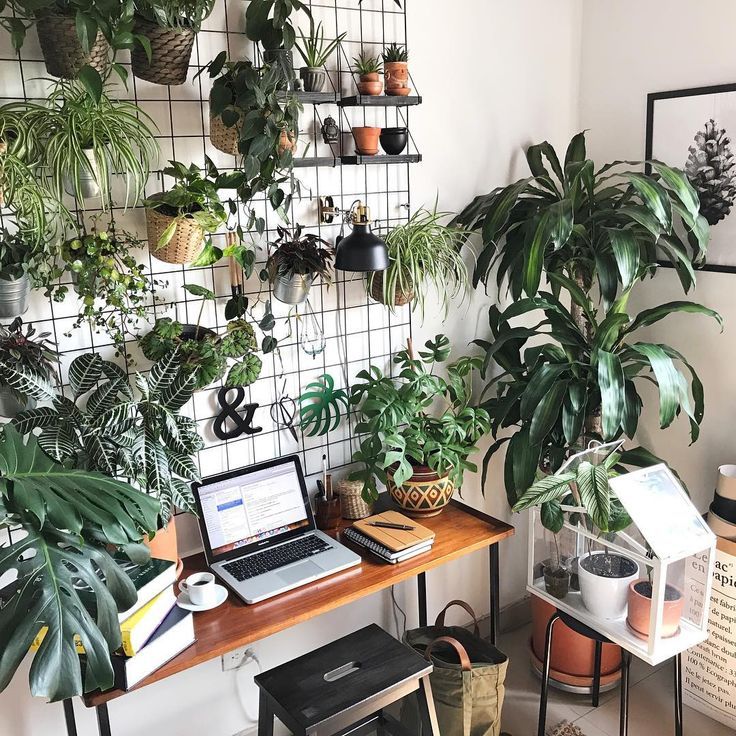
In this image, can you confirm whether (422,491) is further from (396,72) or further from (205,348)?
(396,72)

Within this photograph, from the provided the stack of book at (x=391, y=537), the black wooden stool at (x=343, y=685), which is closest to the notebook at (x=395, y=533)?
the stack of book at (x=391, y=537)

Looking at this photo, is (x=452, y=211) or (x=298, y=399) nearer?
(x=298, y=399)

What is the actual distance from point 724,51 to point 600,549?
1549 millimetres

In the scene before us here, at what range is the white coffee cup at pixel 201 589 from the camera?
6.42 ft

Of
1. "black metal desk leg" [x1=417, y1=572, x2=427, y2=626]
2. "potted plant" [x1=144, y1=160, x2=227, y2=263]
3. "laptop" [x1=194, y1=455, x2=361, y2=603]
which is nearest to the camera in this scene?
"potted plant" [x1=144, y1=160, x2=227, y2=263]

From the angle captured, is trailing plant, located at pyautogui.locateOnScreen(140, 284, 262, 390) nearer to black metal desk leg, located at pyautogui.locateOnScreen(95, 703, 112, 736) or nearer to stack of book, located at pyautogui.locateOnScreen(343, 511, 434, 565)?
stack of book, located at pyautogui.locateOnScreen(343, 511, 434, 565)

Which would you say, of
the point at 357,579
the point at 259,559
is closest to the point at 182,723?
the point at 259,559

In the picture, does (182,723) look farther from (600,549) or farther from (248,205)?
(248,205)

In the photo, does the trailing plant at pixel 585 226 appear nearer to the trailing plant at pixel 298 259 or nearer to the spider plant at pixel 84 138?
the trailing plant at pixel 298 259

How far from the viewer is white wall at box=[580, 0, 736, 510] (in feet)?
8.33

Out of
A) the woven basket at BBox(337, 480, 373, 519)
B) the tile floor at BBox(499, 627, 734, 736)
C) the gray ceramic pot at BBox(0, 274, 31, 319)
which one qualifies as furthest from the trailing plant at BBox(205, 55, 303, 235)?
the tile floor at BBox(499, 627, 734, 736)

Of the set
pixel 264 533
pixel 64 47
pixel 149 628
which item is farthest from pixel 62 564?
pixel 64 47

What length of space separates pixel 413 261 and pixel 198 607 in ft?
3.62

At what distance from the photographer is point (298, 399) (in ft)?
7.97
